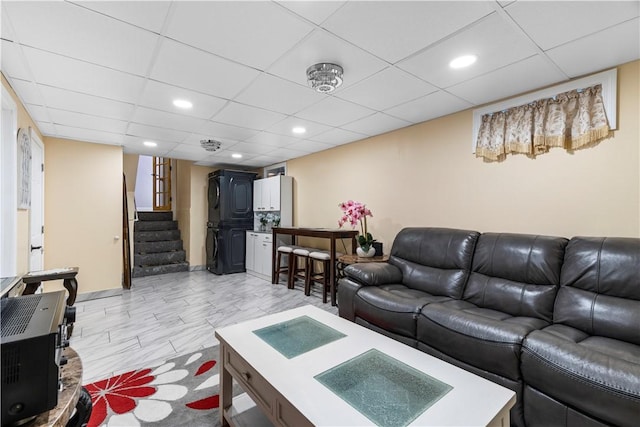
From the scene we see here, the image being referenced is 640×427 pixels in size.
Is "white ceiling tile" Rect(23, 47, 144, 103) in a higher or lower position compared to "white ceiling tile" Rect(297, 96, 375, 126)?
lower

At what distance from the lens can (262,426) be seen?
5.26ft

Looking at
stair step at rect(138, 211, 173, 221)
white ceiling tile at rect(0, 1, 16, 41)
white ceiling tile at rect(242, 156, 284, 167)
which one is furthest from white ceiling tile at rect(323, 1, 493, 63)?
stair step at rect(138, 211, 173, 221)

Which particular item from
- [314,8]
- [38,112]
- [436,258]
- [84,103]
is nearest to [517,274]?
[436,258]

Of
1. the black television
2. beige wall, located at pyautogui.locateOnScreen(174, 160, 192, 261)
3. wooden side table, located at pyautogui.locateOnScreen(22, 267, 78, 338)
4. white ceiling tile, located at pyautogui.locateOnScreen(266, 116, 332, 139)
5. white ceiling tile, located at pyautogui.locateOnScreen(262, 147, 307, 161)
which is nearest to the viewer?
the black television

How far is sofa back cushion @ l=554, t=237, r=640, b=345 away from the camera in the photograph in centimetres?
173

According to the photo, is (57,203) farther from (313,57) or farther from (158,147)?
(313,57)

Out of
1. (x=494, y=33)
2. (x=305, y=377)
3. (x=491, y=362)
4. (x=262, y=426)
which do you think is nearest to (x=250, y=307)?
(x=262, y=426)

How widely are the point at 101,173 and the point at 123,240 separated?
1.17m

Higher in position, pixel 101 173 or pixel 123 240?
pixel 101 173

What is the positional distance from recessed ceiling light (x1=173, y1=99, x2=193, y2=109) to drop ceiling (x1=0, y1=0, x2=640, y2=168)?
0.06 m

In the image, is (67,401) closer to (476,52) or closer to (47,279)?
(47,279)

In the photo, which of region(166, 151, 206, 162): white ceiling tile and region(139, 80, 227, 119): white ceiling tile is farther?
region(166, 151, 206, 162): white ceiling tile

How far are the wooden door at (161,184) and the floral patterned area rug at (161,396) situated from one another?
663cm

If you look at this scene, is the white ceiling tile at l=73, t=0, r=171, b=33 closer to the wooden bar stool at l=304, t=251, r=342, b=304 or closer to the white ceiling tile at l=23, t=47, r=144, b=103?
the white ceiling tile at l=23, t=47, r=144, b=103
